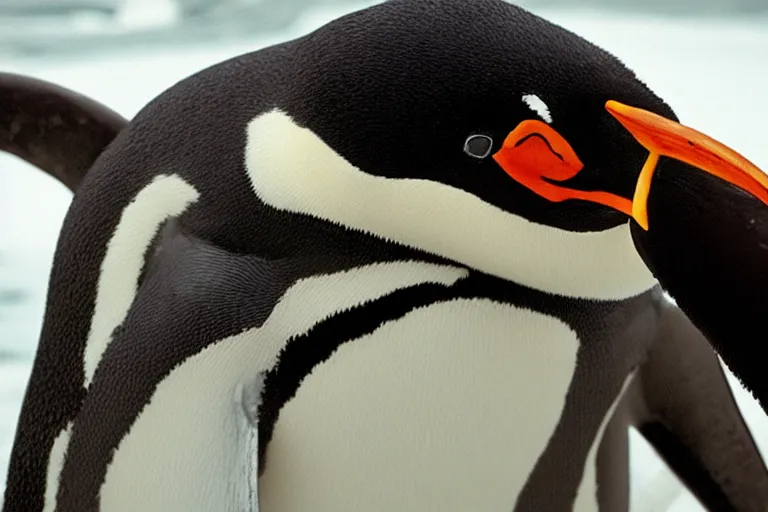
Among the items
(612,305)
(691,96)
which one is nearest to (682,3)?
(691,96)

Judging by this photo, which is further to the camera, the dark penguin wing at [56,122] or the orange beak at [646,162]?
the dark penguin wing at [56,122]

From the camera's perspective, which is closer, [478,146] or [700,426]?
[478,146]

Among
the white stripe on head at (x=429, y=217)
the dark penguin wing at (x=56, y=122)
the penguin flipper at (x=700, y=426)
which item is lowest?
the penguin flipper at (x=700, y=426)

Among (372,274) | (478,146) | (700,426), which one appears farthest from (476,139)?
(700,426)

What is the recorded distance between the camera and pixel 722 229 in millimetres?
438

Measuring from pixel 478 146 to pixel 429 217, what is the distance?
0.05 meters

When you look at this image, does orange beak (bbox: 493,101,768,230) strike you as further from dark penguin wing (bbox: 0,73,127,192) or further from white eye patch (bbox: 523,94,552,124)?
dark penguin wing (bbox: 0,73,127,192)

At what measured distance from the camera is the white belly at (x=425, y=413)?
0.58 meters

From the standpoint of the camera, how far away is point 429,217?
54cm

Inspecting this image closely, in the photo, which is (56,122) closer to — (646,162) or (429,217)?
(429,217)

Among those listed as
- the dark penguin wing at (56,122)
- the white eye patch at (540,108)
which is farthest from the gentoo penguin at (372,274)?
the dark penguin wing at (56,122)

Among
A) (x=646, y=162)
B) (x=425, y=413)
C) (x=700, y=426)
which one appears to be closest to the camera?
(x=646, y=162)

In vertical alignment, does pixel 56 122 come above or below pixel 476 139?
above

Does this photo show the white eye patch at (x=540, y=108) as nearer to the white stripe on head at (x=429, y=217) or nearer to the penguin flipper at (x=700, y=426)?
the white stripe on head at (x=429, y=217)
